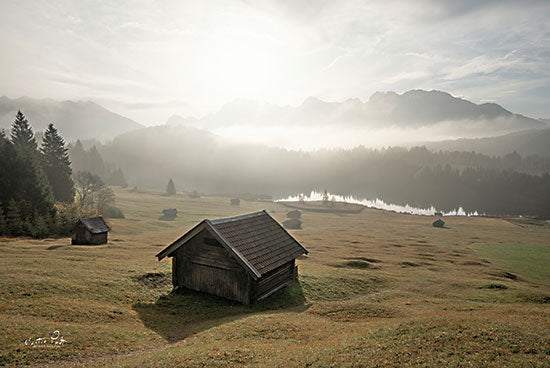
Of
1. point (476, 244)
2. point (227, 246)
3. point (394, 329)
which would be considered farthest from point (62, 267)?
point (476, 244)

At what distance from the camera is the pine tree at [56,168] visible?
73300 mm

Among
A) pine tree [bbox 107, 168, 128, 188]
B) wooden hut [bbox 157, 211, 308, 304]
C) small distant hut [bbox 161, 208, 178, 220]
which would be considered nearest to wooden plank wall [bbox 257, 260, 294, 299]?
wooden hut [bbox 157, 211, 308, 304]

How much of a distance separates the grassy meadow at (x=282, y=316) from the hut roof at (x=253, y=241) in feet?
10.2

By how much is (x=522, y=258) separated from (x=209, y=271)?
5134 centimetres

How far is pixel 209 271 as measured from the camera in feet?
Result: 71.3

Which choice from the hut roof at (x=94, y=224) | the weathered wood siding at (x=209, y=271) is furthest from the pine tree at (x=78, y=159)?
the weathered wood siding at (x=209, y=271)

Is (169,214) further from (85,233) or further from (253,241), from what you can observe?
(253,241)

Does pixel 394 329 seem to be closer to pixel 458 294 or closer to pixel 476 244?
pixel 458 294

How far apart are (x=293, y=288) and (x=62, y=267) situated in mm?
20340

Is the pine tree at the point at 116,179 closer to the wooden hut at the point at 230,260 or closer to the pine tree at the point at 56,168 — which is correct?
the pine tree at the point at 56,168

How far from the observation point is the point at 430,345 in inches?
423

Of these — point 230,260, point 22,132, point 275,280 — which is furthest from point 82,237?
point 22,132

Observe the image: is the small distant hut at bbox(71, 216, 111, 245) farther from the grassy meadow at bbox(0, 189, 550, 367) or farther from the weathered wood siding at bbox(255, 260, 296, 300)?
the weathered wood siding at bbox(255, 260, 296, 300)
